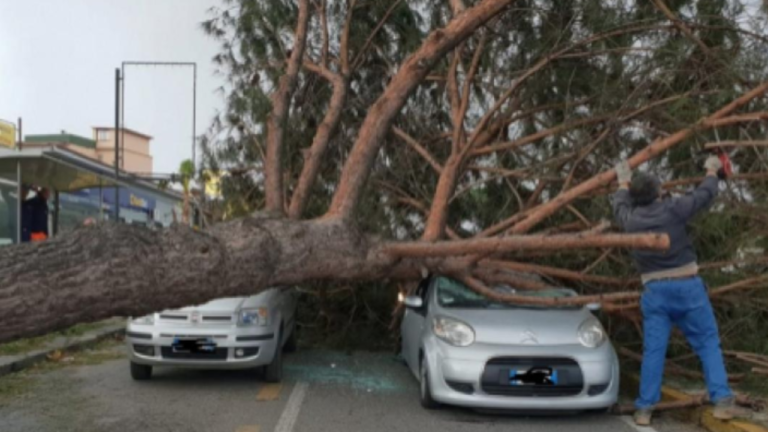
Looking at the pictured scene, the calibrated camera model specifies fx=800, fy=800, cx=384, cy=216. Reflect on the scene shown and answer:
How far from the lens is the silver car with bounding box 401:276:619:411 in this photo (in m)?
7.09

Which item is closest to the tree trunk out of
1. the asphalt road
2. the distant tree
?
the asphalt road

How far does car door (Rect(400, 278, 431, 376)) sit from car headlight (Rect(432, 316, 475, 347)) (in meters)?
0.48

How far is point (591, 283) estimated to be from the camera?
880cm

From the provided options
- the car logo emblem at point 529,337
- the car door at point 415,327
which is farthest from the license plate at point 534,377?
the car door at point 415,327

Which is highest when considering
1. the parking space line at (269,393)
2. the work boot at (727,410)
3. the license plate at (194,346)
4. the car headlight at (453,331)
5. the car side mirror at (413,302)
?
the car side mirror at (413,302)

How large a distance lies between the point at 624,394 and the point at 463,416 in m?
2.20

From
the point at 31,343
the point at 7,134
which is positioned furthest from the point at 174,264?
the point at 7,134

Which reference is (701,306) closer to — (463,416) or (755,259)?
(755,259)

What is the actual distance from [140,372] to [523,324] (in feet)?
14.5

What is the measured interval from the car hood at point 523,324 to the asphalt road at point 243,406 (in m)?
0.78

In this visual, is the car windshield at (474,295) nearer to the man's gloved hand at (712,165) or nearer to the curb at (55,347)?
the man's gloved hand at (712,165)

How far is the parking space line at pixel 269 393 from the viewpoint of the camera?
8.26 metres

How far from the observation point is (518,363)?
712 centimetres

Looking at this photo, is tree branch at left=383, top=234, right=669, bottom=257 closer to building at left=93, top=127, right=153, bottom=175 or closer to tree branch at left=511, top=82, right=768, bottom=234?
tree branch at left=511, top=82, right=768, bottom=234
